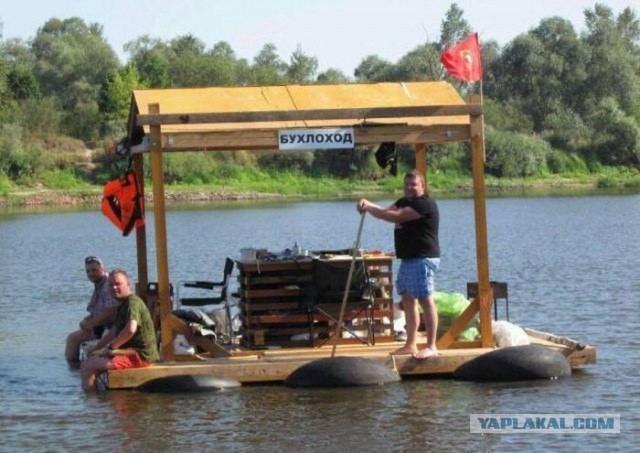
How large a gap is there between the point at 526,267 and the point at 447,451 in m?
16.4

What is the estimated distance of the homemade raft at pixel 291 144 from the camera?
12719mm

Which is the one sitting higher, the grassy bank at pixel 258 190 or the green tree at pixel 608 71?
the green tree at pixel 608 71

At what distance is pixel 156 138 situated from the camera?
12.6 metres

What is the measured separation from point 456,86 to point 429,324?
4910 centimetres

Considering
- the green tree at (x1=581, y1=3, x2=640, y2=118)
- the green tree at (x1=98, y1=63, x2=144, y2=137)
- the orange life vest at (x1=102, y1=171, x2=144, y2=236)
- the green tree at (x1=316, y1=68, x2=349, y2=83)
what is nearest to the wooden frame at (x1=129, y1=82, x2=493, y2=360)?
the orange life vest at (x1=102, y1=171, x2=144, y2=236)

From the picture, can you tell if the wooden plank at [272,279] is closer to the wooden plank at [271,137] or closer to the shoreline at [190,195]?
the wooden plank at [271,137]

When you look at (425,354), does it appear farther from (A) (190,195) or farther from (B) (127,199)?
(A) (190,195)

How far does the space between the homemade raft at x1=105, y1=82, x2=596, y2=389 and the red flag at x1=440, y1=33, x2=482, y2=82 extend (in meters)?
0.30

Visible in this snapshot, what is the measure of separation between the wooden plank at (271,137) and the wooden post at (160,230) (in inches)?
6.5

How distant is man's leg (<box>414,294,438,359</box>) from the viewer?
12.6 m

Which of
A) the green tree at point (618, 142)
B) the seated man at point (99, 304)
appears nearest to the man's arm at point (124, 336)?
the seated man at point (99, 304)

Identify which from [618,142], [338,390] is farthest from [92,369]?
[618,142]

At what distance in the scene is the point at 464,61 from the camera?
46.3ft

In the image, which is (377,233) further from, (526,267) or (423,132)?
(423,132)
